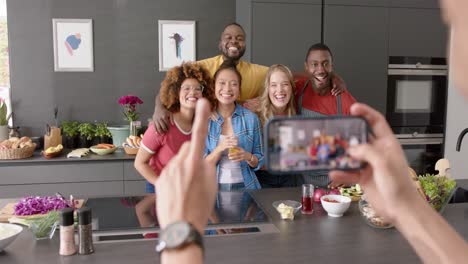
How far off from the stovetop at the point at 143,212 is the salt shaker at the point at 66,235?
23 cm

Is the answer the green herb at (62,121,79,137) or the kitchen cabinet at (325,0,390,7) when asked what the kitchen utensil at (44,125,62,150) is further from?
the kitchen cabinet at (325,0,390,7)

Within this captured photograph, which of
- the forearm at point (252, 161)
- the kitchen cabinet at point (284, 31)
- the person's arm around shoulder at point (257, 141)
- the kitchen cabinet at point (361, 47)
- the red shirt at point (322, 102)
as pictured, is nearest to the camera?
the forearm at point (252, 161)

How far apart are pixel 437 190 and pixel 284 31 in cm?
197

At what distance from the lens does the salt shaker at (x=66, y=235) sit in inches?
56.0

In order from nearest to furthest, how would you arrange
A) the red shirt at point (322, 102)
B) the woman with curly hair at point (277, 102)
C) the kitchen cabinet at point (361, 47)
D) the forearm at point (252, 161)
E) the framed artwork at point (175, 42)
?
the forearm at point (252, 161) → the woman with curly hair at point (277, 102) → the red shirt at point (322, 102) → the kitchen cabinet at point (361, 47) → the framed artwork at point (175, 42)

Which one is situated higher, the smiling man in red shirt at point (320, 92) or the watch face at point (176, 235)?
the smiling man in red shirt at point (320, 92)

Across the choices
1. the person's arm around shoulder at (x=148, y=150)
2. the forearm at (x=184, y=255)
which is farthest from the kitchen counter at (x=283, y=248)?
the person's arm around shoulder at (x=148, y=150)

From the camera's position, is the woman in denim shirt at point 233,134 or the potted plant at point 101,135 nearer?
the woman in denim shirt at point 233,134

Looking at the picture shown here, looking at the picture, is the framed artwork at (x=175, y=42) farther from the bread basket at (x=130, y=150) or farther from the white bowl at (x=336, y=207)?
the white bowl at (x=336, y=207)

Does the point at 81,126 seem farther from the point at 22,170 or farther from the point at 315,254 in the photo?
the point at 315,254

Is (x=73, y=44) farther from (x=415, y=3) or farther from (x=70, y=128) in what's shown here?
(x=415, y=3)

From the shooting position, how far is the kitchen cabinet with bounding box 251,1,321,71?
338cm

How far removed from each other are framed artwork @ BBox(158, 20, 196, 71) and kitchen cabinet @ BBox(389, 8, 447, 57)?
170 cm

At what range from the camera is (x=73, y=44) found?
12.3ft
